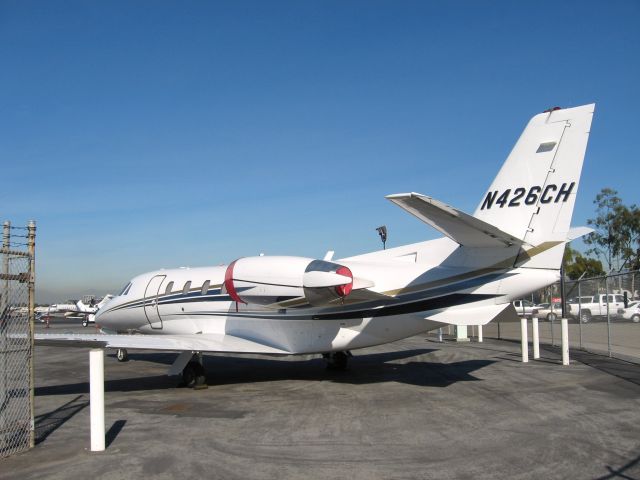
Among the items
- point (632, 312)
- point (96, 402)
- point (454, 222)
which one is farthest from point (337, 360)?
point (632, 312)

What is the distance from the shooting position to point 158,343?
1212cm

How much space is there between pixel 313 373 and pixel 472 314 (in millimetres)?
5407

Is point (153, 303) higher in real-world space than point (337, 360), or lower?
higher

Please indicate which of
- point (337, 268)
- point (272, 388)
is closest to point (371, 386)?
point (272, 388)

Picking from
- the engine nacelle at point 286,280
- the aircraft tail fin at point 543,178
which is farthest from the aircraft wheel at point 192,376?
the aircraft tail fin at point 543,178

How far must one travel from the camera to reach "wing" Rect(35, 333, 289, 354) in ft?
36.7

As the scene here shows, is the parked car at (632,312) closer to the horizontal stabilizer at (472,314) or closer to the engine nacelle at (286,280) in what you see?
the horizontal stabilizer at (472,314)

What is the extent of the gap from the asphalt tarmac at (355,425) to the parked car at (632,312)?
726 cm

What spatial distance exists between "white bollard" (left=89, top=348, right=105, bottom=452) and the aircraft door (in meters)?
9.60

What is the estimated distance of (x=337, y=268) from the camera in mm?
10922

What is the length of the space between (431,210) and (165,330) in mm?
10709

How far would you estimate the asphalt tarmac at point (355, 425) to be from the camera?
6184mm

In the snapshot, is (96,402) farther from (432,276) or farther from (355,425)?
(432,276)

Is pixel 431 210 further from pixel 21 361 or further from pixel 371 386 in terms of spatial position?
pixel 21 361
